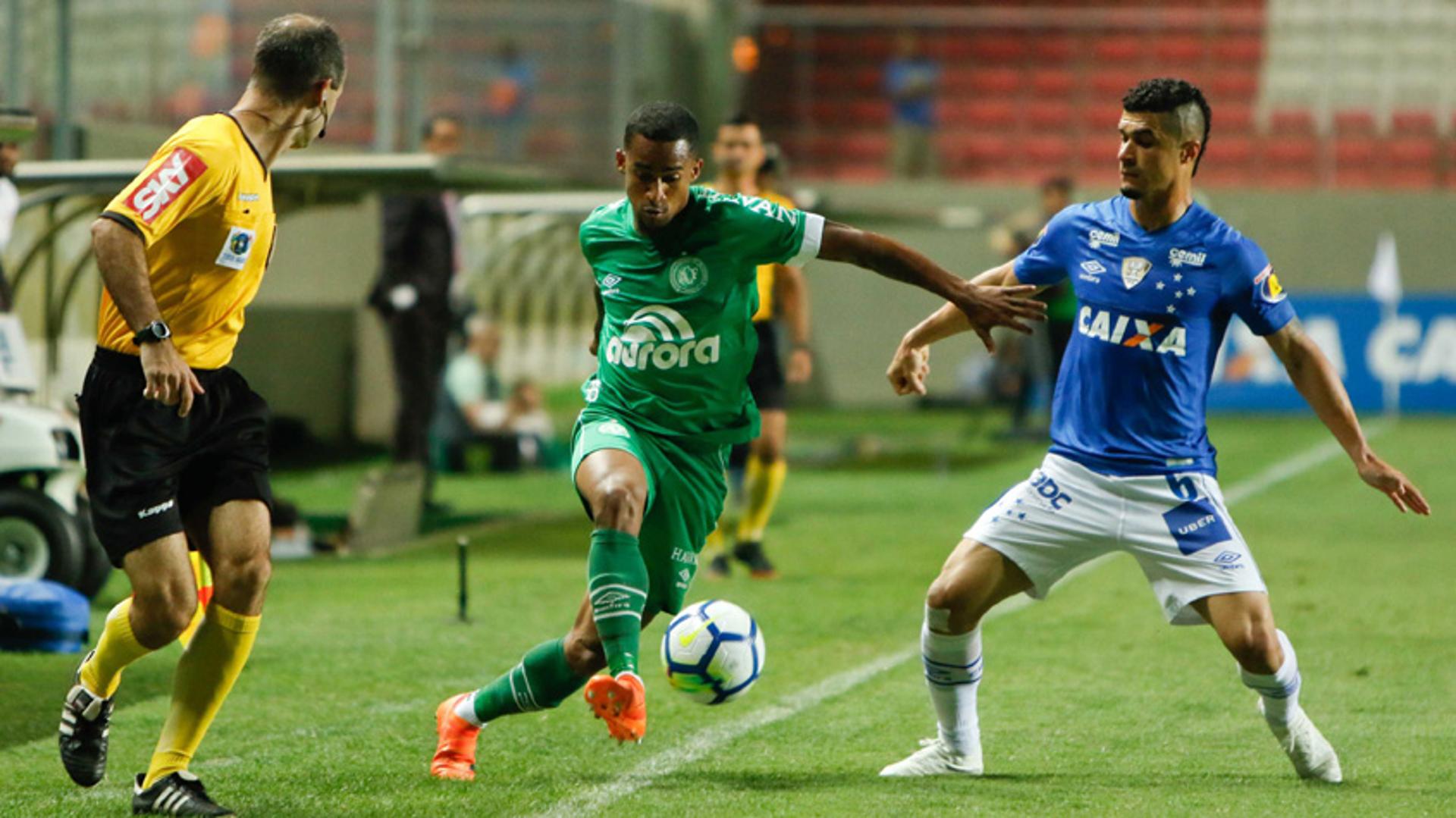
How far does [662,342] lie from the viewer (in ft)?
18.3

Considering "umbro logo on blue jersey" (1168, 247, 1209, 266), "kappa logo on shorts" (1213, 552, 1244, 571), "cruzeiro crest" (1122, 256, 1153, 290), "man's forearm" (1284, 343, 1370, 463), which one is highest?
"umbro logo on blue jersey" (1168, 247, 1209, 266)

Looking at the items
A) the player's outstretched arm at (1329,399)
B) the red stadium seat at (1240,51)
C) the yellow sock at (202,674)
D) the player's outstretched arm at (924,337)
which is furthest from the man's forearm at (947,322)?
the red stadium seat at (1240,51)

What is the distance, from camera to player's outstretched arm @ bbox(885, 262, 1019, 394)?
19.0 feet

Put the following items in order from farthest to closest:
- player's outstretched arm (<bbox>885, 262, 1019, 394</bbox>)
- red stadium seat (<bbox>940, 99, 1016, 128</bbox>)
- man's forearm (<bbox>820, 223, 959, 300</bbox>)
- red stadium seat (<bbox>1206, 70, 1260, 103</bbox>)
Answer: red stadium seat (<bbox>940, 99, 1016, 128</bbox>), red stadium seat (<bbox>1206, 70, 1260, 103</bbox>), player's outstretched arm (<bbox>885, 262, 1019, 394</bbox>), man's forearm (<bbox>820, 223, 959, 300</bbox>)

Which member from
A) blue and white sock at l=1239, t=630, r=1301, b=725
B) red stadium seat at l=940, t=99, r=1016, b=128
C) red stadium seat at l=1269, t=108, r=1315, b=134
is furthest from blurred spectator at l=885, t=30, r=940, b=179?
blue and white sock at l=1239, t=630, r=1301, b=725

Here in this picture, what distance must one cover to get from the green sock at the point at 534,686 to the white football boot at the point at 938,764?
0.98 m

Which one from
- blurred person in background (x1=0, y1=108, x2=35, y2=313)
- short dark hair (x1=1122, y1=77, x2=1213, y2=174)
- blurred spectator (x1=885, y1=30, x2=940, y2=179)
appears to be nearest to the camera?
short dark hair (x1=1122, y1=77, x2=1213, y2=174)

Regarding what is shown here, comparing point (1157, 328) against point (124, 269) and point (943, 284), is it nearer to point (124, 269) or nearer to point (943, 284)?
point (943, 284)

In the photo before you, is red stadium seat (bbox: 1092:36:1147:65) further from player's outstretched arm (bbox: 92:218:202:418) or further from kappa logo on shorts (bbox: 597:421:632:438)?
player's outstretched arm (bbox: 92:218:202:418)

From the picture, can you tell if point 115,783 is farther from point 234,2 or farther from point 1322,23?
point 1322,23

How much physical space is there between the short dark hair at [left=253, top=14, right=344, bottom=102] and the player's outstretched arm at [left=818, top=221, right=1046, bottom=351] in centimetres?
148

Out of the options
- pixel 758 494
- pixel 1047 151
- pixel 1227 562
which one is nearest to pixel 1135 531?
pixel 1227 562

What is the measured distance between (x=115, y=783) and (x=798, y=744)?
81.8 inches

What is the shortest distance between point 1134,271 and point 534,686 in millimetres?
2081
